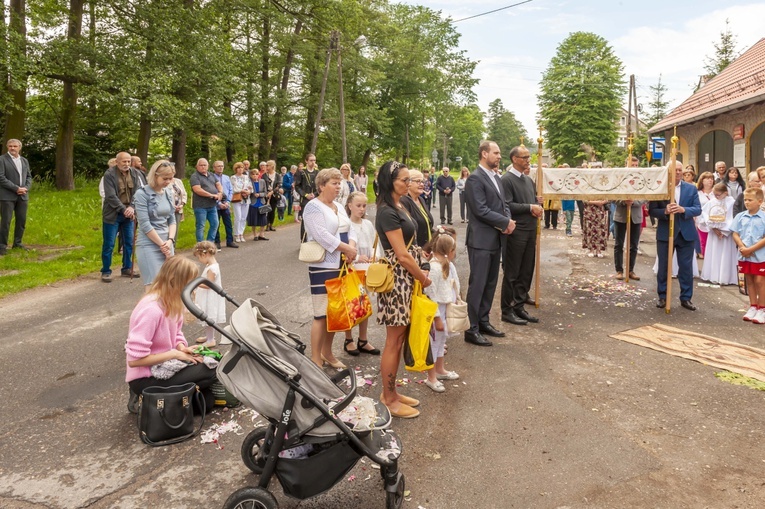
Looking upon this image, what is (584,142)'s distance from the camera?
141ft

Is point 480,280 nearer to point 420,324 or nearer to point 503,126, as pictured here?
point 420,324

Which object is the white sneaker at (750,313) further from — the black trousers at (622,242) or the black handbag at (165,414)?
the black handbag at (165,414)

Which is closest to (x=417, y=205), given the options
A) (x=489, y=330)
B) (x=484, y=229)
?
(x=484, y=229)

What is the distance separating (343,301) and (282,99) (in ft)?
95.5

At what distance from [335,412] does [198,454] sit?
4.67 feet

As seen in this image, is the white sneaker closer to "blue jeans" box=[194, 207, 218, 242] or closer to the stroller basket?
the stroller basket

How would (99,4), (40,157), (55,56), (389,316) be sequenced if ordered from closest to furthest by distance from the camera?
1. (389,316)
2. (55,56)
3. (99,4)
4. (40,157)

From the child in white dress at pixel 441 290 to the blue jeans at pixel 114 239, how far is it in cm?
654

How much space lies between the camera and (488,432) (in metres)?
4.30

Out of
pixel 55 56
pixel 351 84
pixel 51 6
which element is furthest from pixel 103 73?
pixel 351 84

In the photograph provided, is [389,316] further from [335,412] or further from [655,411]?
[655,411]

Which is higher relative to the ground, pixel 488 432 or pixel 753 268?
pixel 753 268

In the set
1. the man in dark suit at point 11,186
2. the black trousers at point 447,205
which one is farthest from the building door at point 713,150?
the man in dark suit at point 11,186

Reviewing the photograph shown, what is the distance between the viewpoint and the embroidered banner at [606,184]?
806cm
